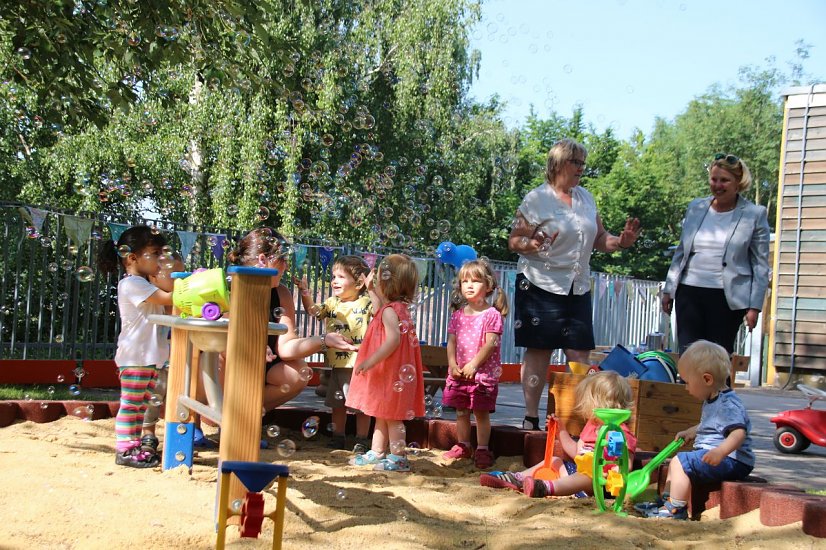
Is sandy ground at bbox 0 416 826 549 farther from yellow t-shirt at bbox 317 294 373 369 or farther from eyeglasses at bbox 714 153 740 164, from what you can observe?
eyeglasses at bbox 714 153 740 164

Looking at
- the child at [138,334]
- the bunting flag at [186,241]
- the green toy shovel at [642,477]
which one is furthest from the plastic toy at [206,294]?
the bunting flag at [186,241]

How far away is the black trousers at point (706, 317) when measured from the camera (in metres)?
5.23

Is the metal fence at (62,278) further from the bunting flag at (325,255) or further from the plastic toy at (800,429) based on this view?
the plastic toy at (800,429)

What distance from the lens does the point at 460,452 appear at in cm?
514

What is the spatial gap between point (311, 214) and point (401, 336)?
1785cm

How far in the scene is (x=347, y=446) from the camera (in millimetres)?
5465

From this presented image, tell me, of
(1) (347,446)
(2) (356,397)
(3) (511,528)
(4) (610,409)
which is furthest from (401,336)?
(3) (511,528)

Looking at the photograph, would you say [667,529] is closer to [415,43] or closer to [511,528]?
[511,528]

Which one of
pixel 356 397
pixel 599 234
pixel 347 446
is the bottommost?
pixel 347 446

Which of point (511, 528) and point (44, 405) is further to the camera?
point (44, 405)

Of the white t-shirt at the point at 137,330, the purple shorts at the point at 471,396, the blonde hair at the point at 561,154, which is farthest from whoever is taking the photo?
the blonde hair at the point at 561,154

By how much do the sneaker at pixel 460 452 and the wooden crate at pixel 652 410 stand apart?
2.33 ft

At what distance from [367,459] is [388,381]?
0.43 meters

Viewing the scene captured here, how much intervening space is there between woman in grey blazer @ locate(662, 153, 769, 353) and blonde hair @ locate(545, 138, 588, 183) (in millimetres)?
790
